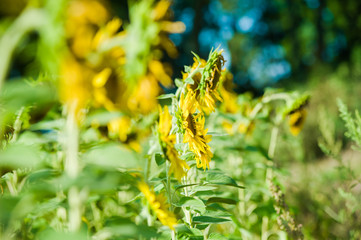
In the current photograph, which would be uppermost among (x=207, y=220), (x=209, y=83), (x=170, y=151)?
(x=209, y=83)

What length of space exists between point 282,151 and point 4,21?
9.33ft

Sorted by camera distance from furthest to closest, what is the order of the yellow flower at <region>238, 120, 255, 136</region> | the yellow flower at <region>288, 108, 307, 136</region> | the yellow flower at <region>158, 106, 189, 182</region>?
the yellow flower at <region>238, 120, 255, 136</region> < the yellow flower at <region>288, 108, 307, 136</region> < the yellow flower at <region>158, 106, 189, 182</region>

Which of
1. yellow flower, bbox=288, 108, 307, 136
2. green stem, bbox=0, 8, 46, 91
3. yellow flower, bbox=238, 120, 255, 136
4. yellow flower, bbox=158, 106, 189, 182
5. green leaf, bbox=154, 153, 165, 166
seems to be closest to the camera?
green stem, bbox=0, 8, 46, 91

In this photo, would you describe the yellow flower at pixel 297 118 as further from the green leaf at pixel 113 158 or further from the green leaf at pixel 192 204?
the green leaf at pixel 113 158

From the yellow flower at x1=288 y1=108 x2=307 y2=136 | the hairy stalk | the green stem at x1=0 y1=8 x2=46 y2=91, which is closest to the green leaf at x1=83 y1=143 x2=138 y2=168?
the hairy stalk

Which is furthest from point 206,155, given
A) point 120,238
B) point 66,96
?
point 66,96

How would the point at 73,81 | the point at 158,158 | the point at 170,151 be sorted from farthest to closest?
the point at 158,158 → the point at 170,151 → the point at 73,81

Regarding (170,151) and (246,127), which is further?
(246,127)

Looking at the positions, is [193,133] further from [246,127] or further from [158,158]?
[246,127]

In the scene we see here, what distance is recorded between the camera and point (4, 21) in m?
0.42

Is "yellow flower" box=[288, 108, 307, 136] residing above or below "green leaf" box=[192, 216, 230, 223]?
above

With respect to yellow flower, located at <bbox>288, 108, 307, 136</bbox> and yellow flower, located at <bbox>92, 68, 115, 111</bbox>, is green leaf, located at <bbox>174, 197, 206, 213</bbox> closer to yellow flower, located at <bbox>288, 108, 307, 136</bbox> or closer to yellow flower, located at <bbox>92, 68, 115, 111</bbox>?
yellow flower, located at <bbox>92, 68, 115, 111</bbox>

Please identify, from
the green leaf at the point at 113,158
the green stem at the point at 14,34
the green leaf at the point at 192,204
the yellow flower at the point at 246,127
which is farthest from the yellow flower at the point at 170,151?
the yellow flower at the point at 246,127

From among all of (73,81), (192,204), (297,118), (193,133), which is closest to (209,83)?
(193,133)
